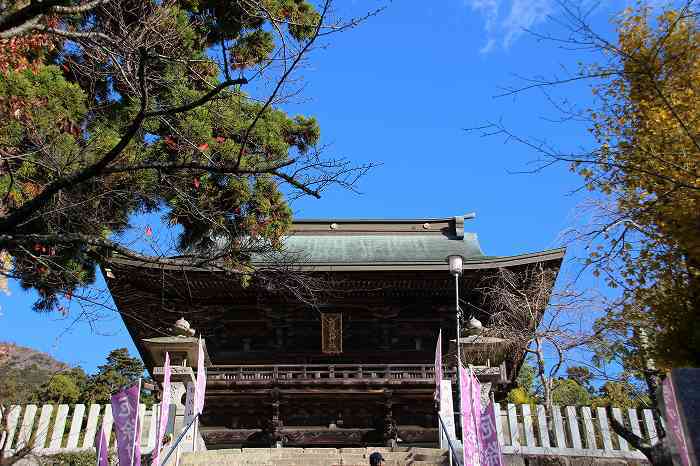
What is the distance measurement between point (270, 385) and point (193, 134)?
340 inches

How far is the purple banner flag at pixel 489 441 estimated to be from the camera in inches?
343

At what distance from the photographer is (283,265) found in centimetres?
940

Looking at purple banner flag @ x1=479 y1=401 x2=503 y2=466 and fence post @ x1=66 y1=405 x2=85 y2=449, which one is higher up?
fence post @ x1=66 y1=405 x2=85 y2=449

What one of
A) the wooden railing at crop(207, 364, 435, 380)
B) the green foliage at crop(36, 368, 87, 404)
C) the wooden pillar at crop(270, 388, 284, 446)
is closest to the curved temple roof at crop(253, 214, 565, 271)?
the wooden railing at crop(207, 364, 435, 380)

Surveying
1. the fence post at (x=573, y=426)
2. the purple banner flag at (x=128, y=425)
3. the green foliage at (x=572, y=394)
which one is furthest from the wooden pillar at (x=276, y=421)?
the green foliage at (x=572, y=394)

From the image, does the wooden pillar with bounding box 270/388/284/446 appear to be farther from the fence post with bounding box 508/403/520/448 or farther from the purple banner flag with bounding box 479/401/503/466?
the purple banner flag with bounding box 479/401/503/466

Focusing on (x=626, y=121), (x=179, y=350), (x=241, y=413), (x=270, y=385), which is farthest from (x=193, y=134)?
(x=241, y=413)

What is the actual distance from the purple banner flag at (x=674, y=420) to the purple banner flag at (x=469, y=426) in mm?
3587

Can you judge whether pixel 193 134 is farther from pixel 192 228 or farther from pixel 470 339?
pixel 470 339

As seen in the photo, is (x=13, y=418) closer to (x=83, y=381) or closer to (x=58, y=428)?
(x=58, y=428)

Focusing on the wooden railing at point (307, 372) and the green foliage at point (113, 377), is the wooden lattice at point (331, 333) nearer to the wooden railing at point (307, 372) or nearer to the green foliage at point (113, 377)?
the wooden railing at point (307, 372)

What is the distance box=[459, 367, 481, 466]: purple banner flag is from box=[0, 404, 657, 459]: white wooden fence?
10.3 ft

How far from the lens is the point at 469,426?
9984mm

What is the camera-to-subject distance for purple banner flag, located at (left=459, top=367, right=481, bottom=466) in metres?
9.79
